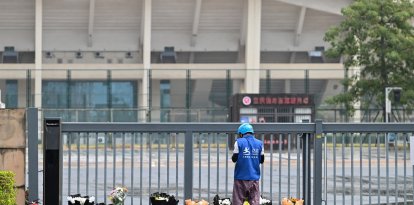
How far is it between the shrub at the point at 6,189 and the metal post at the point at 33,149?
72 centimetres

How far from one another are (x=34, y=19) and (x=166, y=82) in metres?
10.4

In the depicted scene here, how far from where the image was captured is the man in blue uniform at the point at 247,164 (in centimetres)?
1070

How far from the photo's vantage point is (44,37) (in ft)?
200

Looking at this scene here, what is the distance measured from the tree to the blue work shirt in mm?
32907

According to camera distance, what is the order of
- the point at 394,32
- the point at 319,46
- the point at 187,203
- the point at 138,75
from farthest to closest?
1. the point at 319,46
2. the point at 138,75
3. the point at 394,32
4. the point at 187,203

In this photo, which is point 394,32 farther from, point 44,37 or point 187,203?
point 187,203

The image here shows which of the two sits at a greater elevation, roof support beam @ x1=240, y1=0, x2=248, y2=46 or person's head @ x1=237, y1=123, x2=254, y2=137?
roof support beam @ x1=240, y1=0, x2=248, y2=46

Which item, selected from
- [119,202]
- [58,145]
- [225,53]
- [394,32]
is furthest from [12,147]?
[225,53]

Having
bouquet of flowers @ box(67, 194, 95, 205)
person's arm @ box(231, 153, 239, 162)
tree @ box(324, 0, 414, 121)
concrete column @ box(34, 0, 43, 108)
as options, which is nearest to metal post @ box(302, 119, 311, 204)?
person's arm @ box(231, 153, 239, 162)

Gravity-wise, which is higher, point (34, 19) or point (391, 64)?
point (34, 19)

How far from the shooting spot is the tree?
4331cm

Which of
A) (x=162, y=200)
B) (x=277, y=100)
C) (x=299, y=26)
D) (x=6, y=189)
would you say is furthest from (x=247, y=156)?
(x=299, y=26)

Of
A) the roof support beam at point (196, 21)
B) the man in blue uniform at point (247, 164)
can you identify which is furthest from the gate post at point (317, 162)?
the roof support beam at point (196, 21)

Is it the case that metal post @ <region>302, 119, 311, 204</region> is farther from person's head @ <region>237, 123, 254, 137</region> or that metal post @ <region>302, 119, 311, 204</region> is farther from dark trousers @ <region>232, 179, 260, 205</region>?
person's head @ <region>237, 123, 254, 137</region>
